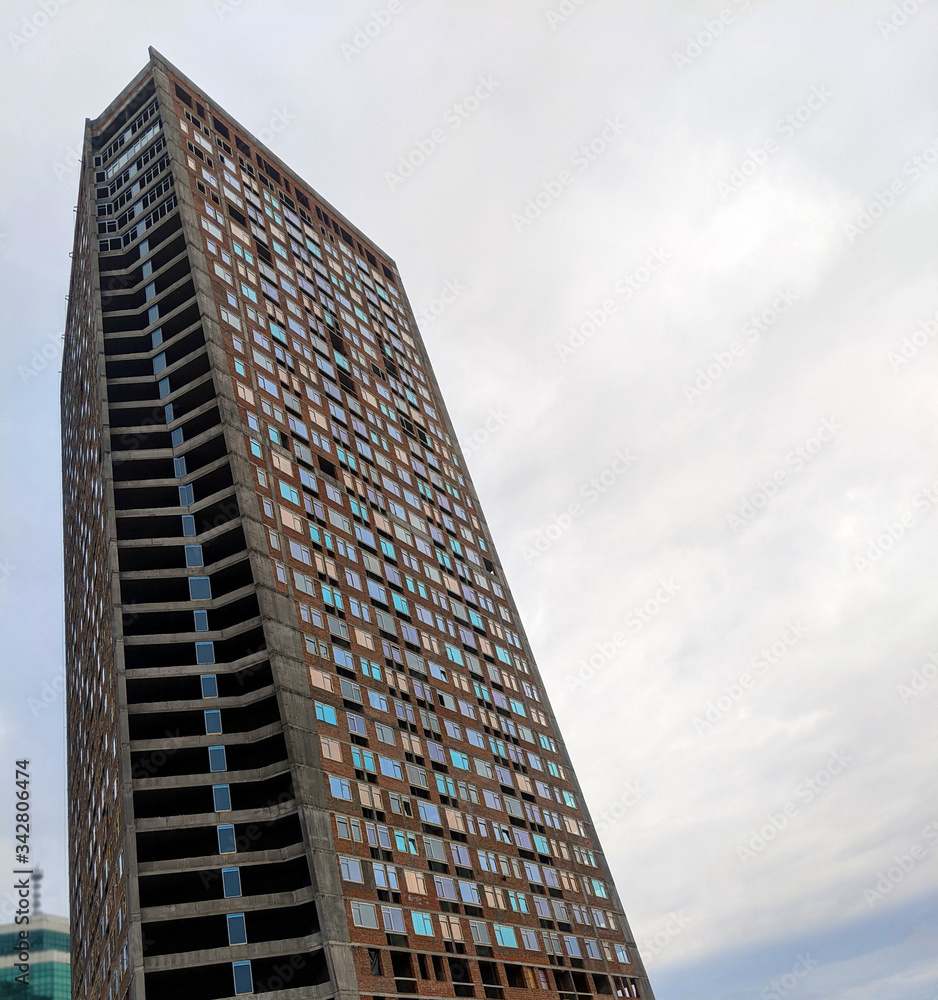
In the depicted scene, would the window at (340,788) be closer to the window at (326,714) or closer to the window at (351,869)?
the window at (326,714)

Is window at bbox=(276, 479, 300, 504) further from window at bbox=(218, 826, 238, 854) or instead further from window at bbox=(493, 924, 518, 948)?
window at bbox=(493, 924, 518, 948)

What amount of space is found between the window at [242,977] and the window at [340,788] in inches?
476

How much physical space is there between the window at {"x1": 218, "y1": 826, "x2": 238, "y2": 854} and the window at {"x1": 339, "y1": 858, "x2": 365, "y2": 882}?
6.71 m

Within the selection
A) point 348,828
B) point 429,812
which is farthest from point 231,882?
point 429,812

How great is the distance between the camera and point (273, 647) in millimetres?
70250

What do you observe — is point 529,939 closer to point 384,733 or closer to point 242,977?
point 384,733

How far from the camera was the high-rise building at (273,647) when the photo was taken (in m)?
62.7

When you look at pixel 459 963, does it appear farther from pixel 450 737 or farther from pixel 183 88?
pixel 183 88

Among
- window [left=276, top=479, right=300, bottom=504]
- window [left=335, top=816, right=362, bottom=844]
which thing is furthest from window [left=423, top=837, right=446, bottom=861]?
window [left=276, top=479, right=300, bottom=504]

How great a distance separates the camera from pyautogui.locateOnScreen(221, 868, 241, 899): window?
6034 centimetres

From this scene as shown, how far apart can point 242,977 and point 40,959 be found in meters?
132

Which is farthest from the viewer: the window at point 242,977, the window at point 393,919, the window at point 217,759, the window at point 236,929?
the window at point 217,759

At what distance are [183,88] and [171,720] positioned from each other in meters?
69.8

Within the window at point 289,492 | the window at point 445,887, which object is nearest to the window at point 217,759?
the window at point 445,887
